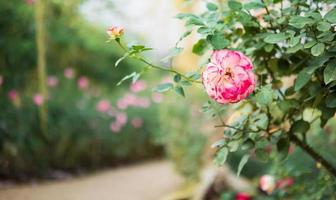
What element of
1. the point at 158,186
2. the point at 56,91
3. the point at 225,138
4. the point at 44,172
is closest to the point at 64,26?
the point at 56,91

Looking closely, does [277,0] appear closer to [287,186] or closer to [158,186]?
[287,186]

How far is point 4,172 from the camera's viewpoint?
372cm

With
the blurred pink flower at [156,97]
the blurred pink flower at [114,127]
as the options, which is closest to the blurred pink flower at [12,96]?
the blurred pink flower at [114,127]

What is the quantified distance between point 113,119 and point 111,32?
12.9 ft

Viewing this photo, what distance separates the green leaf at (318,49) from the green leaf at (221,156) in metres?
0.44

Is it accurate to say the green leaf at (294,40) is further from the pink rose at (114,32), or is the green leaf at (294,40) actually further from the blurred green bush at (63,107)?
the blurred green bush at (63,107)

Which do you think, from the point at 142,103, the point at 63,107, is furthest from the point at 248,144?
the point at 142,103

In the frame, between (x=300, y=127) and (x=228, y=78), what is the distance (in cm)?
45

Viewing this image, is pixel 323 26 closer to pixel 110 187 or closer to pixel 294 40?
pixel 294 40

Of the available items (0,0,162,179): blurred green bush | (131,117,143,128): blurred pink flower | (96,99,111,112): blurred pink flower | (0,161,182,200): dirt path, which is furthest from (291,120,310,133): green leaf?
(131,117,143,128): blurred pink flower

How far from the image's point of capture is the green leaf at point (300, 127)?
1473mm

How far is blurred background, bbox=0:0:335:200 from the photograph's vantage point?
3.76m

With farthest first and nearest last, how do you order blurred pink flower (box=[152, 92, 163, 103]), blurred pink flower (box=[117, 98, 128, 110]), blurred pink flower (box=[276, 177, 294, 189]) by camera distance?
1. blurred pink flower (box=[152, 92, 163, 103])
2. blurred pink flower (box=[117, 98, 128, 110])
3. blurred pink flower (box=[276, 177, 294, 189])

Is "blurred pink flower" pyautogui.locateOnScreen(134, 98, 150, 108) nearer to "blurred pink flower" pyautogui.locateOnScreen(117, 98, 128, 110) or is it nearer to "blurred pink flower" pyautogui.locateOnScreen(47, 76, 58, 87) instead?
"blurred pink flower" pyautogui.locateOnScreen(117, 98, 128, 110)
